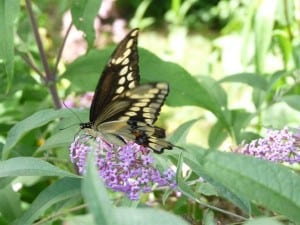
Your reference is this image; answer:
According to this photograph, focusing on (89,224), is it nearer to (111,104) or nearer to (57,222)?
(111,104)

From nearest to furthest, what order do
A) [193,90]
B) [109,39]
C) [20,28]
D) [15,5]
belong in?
[15,5], [193,90], [20,28], [109,39]

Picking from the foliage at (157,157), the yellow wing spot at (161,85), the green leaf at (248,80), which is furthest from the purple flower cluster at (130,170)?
the green leaf at (248,80)

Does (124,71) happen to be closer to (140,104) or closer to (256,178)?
(140,104)

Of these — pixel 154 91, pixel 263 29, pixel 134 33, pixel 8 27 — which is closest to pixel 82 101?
pixel 263 29

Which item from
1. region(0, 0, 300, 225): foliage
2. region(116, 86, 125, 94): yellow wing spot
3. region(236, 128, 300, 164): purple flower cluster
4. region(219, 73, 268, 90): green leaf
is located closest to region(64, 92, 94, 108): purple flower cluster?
region(0, 0, 300, 225): foliage

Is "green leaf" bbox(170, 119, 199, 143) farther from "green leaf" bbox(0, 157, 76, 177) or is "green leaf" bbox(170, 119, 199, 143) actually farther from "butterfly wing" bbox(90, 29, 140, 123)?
"green leaf" bbox(0, 157, 76, 177)

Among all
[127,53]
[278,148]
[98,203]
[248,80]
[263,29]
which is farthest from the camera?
[263,29]

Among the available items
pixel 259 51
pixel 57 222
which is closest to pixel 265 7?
pixel 259 51
